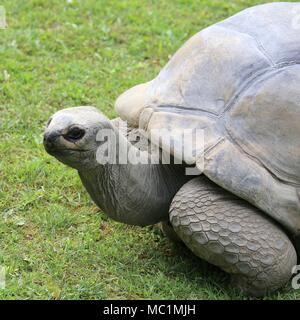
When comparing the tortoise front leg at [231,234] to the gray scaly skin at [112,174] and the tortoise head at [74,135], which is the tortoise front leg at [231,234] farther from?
the tortoise head at [74,135]

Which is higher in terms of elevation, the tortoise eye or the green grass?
the tortoise eye

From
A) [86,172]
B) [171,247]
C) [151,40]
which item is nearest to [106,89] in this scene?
[151,40]

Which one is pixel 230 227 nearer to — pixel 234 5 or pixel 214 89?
pixel 214 89

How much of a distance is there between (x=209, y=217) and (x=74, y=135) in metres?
0.77

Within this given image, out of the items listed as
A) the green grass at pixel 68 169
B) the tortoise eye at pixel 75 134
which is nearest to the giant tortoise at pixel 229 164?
the tortoise eye at pixel 75 134

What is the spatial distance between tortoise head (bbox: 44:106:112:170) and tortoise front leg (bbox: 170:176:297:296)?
1.75 feet

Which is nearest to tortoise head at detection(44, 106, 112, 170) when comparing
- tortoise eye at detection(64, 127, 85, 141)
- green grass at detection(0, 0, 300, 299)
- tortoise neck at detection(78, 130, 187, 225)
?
tortoise eye at detection(64, 127, 85, 141)

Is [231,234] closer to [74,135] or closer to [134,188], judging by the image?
[134,188]

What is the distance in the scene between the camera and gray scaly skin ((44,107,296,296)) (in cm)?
350

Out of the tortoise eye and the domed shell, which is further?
the domed shell

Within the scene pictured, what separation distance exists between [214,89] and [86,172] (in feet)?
2.55

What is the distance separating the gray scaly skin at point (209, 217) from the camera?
350 cm

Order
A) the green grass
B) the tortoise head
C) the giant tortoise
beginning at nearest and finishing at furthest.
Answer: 1. the tortoise head
2. the giant tortoise
3. the green grass

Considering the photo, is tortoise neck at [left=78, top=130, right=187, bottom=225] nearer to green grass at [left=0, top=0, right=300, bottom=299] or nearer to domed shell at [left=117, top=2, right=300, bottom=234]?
domed shell at [left=117, top=2, right=300, bottom=234]
